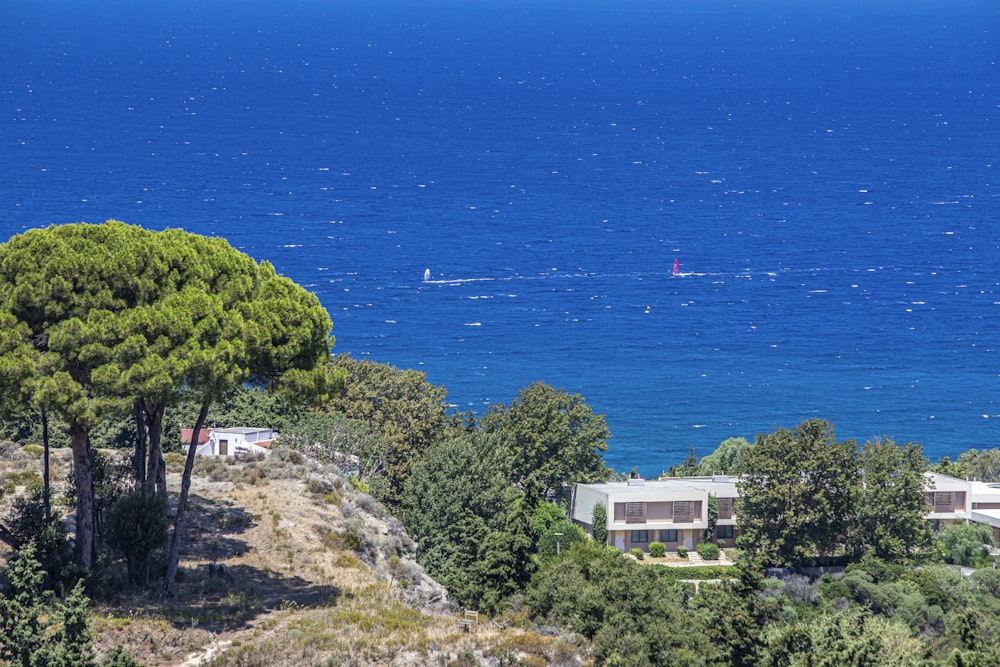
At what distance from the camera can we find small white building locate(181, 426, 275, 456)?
73750mm

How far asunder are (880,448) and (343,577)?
147ft

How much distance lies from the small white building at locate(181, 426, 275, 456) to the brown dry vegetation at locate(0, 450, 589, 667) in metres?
19.7

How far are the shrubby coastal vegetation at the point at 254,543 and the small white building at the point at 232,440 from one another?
122 inches

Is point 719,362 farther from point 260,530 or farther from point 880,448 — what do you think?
point 260,530

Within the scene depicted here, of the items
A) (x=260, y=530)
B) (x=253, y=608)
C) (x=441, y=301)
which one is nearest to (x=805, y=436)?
(x=260, y=530)

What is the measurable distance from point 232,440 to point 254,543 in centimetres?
3001

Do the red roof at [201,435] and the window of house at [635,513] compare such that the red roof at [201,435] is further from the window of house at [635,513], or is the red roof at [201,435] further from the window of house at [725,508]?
the window of house at [725,508]

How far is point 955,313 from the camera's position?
167125mm

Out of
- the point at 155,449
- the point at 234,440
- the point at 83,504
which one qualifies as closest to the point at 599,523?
the point at 234,440

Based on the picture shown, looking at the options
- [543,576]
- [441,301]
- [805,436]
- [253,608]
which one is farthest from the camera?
[441,301]

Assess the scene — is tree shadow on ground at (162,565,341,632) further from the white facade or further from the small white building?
the white facade

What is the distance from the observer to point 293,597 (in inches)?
1590

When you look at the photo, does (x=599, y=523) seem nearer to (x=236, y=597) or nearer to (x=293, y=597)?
(x=293, y=597)

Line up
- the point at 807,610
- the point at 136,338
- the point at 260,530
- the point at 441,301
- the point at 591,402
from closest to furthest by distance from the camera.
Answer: the point at 136,338 < the point at 260,530 < the point at 807,610 < the point at 591,402 < the point at 441,301
